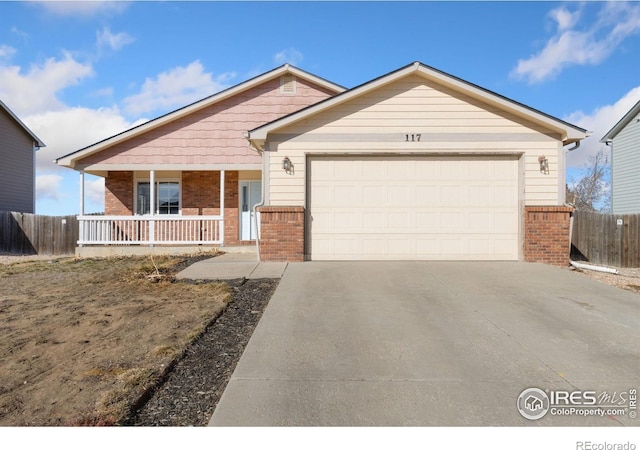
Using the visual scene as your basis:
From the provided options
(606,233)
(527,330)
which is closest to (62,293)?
(527,330)

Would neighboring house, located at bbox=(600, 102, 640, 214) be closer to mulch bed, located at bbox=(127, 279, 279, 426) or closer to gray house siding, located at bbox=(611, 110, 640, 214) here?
gray house siding, located at bbox=(611, 110, 640, 214)

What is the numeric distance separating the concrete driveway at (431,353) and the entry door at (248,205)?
298 inches

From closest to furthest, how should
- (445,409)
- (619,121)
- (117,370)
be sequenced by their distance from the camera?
(445,409) < (117,370) < (619,121)

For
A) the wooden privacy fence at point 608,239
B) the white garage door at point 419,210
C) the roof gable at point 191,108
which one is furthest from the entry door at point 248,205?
the wooden privacy fence at point 608,239

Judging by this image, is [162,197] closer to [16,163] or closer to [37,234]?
[37,234]

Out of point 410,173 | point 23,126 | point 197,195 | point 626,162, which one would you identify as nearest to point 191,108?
point 197,195

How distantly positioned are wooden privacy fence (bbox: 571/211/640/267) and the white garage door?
6.80 metres

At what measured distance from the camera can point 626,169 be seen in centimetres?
2077

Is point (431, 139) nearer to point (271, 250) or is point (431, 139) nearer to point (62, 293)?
point (271, 250)

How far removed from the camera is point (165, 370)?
12.9ft

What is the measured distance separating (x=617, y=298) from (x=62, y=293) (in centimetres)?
949

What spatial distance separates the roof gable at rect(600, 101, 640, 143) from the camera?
63.3 feet

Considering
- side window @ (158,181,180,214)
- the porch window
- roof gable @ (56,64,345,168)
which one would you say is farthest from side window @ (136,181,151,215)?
roof gable @ (56,64,345,168)

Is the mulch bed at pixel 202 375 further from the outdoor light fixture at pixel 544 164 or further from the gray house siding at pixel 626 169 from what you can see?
the gray house siding at pixel 626 169
